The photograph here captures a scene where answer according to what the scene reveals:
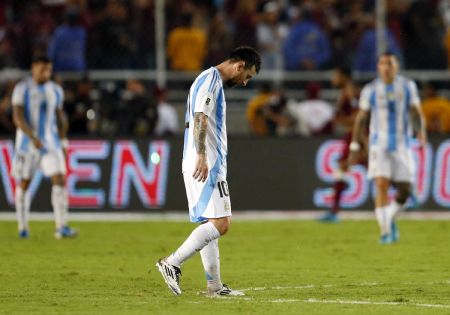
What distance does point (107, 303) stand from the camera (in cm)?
1037

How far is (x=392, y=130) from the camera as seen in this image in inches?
671

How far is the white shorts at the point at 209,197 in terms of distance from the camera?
10703 mm

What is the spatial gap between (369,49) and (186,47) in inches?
129

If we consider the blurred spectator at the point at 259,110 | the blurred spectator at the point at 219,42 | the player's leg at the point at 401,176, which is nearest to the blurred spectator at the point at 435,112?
the blurred spectator at the point at 259,110

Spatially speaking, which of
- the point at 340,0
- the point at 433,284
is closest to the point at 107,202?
the point at 340,0

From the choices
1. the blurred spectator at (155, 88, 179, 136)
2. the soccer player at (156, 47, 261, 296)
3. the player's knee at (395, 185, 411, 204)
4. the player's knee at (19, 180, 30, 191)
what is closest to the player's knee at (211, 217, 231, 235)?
the soccer player at (156, 47, 261, 296)

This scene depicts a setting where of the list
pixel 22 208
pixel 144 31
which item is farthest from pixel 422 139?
pixel 144 31

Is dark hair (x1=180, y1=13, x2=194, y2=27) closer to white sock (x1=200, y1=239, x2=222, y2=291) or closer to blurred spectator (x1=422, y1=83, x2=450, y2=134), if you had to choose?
blurred spectator (x1=422, y1=83, x2=450, y2=134)

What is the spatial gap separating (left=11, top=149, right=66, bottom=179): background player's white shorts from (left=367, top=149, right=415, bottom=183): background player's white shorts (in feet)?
13.9

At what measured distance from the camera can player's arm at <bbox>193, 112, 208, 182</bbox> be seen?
34.5 ft

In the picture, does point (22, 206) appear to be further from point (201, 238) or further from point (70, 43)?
point (201, 238)

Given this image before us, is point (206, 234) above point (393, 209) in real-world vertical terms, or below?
above

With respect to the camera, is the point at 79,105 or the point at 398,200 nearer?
the point at 398,200

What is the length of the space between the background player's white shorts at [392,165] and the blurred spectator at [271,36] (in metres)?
6.35
